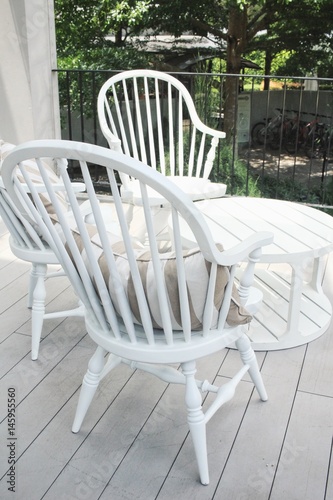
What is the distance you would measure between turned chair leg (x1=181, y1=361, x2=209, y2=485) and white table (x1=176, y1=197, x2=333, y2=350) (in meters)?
0.72

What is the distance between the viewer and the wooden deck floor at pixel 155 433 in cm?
159

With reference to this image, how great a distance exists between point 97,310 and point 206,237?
413mm

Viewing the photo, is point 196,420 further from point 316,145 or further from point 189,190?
point 316,145

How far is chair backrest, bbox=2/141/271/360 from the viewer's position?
4.47ft

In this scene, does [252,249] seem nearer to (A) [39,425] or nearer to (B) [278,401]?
(B) [278,401]

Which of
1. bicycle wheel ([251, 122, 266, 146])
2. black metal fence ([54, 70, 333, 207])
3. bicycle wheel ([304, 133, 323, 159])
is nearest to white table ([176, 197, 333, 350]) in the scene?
black metal fence ([54, 70, 333, 207])

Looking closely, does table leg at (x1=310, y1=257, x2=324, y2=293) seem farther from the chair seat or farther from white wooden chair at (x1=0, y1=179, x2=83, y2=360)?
white wooden chair at (x1=0, y1=179, x2=83, y2=360)

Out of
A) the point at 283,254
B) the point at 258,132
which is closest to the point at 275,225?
the point at 283,254

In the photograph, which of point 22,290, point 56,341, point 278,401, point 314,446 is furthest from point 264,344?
point 22,290

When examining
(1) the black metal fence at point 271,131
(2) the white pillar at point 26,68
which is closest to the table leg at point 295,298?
(2) the white pillar at point 26,68

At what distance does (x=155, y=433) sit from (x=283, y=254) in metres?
0.85

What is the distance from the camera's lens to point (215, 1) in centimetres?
932

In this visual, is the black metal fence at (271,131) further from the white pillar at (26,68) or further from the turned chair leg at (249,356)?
the turned chair leg at (249,356)

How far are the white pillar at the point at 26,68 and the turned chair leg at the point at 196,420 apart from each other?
268cm
